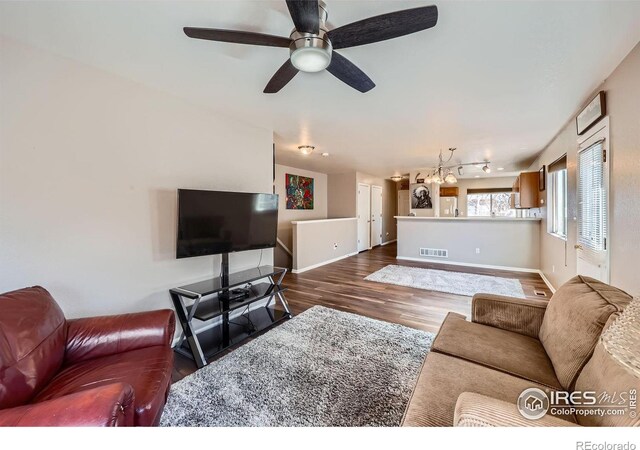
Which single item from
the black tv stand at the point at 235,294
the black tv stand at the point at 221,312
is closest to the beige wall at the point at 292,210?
the black tv stand at the point at 221,312

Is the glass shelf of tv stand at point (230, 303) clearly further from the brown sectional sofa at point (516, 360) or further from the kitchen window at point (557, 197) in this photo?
the kitchen window at point (557, 197)

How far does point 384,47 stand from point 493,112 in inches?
73.8

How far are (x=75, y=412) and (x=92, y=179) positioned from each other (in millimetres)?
1688

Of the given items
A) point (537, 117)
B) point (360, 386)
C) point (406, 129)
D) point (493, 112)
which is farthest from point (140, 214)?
point (537, 117)

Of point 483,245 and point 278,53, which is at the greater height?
point 278,53

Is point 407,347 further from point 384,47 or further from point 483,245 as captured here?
point 483,245

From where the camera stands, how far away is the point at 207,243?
2.40 meters

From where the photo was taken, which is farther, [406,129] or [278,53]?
[406,129]

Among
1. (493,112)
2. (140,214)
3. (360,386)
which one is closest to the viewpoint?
(360,386)

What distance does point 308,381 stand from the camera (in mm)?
1862

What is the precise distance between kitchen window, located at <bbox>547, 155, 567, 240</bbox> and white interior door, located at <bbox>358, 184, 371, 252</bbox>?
4.19m

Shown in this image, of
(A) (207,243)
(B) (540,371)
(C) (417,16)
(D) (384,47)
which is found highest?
(D) (384,47)

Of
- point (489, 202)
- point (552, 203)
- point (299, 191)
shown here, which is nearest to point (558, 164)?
point (552, 203)

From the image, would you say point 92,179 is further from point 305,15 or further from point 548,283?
point 548,283
